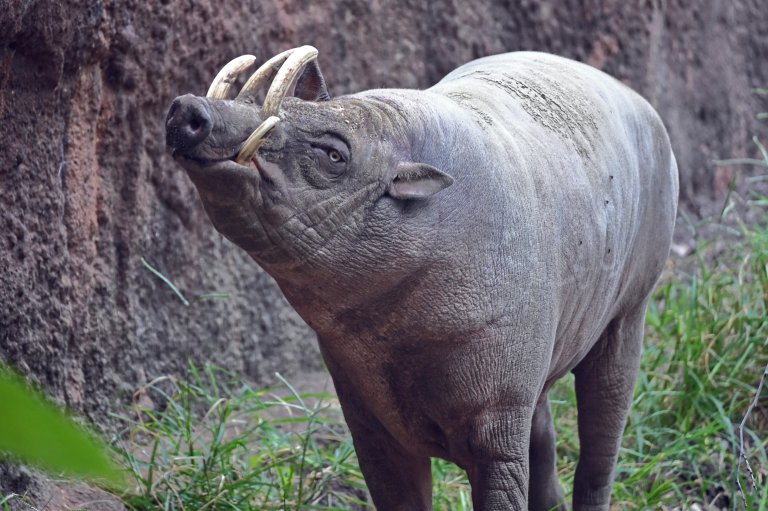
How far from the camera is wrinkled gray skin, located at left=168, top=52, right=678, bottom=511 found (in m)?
1.99

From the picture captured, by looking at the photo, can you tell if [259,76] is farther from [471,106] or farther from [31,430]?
[31,430]

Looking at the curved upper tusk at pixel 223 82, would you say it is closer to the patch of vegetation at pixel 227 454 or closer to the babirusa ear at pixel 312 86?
the babirusa ear at pixel 312 86

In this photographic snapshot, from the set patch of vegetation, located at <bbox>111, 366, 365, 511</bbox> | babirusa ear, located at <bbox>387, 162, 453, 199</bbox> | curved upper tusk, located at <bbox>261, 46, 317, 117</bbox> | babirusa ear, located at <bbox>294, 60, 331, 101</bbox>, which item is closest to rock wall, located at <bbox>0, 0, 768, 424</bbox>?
patch of vegetation, located at <bbox>111, 366, 365, 511</bbox>

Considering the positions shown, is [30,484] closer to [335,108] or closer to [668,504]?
[335,108]

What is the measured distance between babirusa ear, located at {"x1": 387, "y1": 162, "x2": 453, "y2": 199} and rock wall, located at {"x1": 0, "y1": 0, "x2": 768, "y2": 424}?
1230mm

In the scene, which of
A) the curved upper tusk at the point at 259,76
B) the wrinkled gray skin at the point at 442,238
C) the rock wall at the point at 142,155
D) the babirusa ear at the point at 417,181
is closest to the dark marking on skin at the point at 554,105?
the wrinkled gray skin at the point at 442,238

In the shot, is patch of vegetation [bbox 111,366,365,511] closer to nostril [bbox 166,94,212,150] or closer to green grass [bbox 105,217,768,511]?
green grass [bbox 105,217,768,511]

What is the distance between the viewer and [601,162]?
8.71 feet

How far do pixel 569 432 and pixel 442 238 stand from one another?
7.84 ft

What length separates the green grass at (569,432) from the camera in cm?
325

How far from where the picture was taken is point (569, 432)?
14.2 ft

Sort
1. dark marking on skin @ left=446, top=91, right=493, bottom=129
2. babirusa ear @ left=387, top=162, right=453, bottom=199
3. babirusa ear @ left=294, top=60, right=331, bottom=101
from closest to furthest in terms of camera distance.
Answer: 1. babirusa ear @ left=387, top=162, right=453, bottom=199
2. babirusa ear @ left=294, top=60, right=331, bottom=101
3. dark marking on skin @ left=446, top=91, right=493, bottom=129

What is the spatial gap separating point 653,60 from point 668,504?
3011mm

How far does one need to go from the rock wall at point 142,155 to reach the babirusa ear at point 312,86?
3.07 feet
